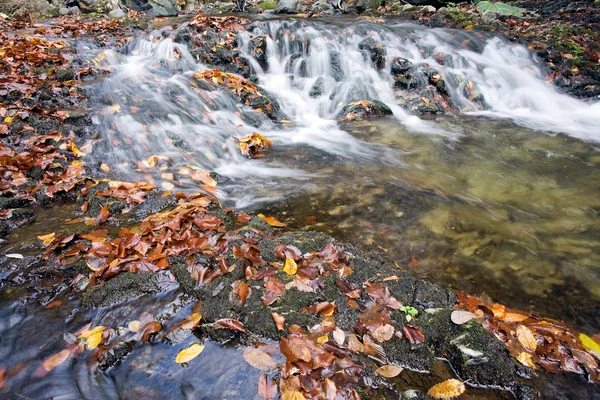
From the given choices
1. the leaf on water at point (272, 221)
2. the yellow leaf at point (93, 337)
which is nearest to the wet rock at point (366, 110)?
the leaf on water at point (272, 221)

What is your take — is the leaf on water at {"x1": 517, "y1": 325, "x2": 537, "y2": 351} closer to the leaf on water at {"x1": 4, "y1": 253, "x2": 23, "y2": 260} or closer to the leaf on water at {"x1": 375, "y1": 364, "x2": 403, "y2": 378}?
the leaf on water at {"x1": 375, "y1": 364, "x2": 403, "y2": 378}

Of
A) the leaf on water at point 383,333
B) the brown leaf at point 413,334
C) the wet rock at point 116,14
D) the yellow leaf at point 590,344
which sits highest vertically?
the wet rock at point 116,14

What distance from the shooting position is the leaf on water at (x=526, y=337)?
94.9 inches

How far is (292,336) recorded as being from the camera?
7.52ft

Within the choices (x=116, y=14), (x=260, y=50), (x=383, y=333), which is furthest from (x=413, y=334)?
(x=116, y=14)

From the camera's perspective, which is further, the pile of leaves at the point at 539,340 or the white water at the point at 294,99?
the white water at the point at 294,99

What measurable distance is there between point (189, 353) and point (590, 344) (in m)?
2.99

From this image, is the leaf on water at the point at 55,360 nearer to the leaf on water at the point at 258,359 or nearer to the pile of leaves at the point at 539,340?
the leaf on water at the point at 258,359

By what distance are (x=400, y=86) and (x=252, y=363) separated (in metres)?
9.00

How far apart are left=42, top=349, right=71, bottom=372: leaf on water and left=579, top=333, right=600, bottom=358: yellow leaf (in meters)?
3.72

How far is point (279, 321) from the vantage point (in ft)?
7.82

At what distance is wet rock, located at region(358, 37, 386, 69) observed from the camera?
1000 centimetres

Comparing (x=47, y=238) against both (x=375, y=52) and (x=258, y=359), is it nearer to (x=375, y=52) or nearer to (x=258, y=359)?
(x=258, y=359)

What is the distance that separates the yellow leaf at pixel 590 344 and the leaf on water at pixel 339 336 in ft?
6.13
